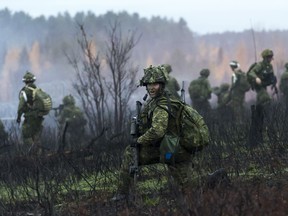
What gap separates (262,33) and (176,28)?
7674 mm

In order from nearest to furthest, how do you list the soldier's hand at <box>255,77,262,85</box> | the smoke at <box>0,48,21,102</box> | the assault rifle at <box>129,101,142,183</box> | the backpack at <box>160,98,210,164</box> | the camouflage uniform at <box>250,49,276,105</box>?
the backpack at <box>160,98,210,164</box>, the assault rifle at <box>129,101,142,183</box>, the camouflage uniform at <box>250,49,276,105</box>, the soldier's hand at <box>255,77,262,85</box>, the smoke at <box>0,48,21,102</box>

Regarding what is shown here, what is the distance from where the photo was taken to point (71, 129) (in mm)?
17797

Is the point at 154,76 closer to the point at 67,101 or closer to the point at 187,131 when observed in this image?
the point at 187,131

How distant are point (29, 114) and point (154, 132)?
690 cm

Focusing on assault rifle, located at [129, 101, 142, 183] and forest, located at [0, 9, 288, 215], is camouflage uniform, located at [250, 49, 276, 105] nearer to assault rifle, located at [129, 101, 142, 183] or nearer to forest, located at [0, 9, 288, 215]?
forest, located at [0, 9, 288, 215]

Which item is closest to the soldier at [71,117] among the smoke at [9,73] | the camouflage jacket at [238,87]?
the camouflage jacket at [238,87]

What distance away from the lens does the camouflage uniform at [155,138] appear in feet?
20.2

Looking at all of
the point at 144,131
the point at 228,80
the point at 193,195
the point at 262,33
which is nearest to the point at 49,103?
the point at 144,131

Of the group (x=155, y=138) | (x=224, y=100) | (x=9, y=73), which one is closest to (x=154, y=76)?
(x=155, y=138)

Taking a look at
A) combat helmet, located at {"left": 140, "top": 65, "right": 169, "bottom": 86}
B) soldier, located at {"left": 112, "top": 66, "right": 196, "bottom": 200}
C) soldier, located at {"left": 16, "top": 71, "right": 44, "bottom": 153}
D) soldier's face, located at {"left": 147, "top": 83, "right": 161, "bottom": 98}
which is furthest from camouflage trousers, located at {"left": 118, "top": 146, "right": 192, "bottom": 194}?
soldier, located at {"left": 16, "top": 71, "right": 44, "bottom": 153}

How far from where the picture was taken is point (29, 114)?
12.7 m

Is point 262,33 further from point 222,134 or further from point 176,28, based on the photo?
point 222,134

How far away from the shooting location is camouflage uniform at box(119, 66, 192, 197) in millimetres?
6152

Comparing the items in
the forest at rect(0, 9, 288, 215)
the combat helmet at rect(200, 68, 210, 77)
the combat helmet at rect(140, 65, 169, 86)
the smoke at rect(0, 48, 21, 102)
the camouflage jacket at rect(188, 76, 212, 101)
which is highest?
the smoke at rect(0, 48, 21, 102)
